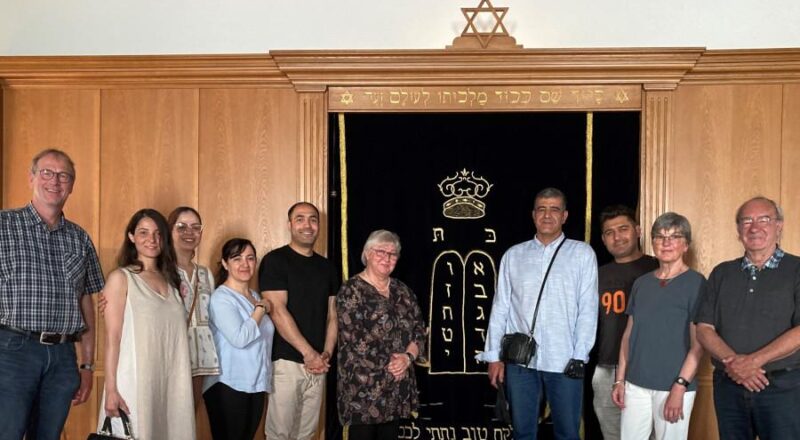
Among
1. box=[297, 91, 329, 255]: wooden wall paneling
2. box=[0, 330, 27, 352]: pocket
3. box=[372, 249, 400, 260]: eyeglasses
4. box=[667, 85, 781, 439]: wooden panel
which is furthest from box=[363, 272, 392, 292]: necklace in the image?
box=[667, 85, 781, 439]: wooden panel

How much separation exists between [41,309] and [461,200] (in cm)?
259

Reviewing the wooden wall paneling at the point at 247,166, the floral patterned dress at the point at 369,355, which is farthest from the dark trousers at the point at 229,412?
the wooden wall paneling at the point at 247,166

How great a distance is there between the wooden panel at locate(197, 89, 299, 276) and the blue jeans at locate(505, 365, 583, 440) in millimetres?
1821

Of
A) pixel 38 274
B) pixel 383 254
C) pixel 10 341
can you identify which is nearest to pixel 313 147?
pixel 383 254

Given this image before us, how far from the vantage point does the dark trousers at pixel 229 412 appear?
160 inches

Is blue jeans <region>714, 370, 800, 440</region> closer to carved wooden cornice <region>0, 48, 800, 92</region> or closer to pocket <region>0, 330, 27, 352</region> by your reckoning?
carved wooden cornice <region>0, 48, 800, 92</region>

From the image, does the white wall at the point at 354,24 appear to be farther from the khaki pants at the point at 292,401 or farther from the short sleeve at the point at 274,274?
the khaki pants at the point at 292,401

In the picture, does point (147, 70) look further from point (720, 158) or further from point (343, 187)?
point (720, 158)

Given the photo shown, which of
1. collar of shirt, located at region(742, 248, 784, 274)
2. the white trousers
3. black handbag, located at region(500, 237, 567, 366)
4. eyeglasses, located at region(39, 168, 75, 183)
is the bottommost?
the white trousers

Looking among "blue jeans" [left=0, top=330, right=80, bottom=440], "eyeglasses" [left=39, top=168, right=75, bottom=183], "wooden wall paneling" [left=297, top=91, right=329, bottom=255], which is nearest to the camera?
"blue jeans" [left=0, top=330, right=80, bottom=440]

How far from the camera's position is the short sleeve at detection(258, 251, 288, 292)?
4418 millimetres

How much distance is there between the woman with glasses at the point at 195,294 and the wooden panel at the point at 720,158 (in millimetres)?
2837

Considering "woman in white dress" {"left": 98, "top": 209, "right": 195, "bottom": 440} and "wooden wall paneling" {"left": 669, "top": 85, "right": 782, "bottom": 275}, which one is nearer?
"woman in white dress" {"left": 98, "top": 209, "right": 195, "bottom": 440}

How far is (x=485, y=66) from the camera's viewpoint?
5.08m
